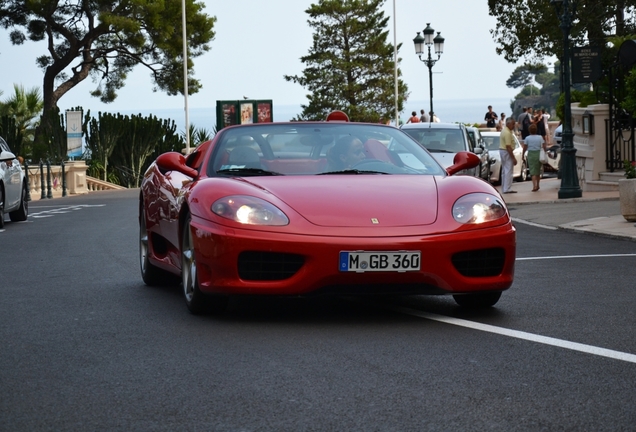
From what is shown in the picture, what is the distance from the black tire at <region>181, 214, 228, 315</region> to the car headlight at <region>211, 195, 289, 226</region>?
1.31 feet

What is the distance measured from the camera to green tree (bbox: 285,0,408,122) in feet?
268

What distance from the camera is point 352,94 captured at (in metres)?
82.8

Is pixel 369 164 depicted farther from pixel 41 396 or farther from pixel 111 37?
pixel 111 37

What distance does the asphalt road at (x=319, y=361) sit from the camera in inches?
193

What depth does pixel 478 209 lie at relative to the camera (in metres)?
7.58

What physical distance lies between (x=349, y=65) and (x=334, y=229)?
244 feet

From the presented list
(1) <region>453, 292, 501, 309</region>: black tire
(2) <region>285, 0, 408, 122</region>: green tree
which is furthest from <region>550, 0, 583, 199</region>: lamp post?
(2) <region>285, 0, 408, 122</region>: green tree

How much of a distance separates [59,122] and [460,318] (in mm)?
44912

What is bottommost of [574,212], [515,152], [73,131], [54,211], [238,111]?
[54,211]

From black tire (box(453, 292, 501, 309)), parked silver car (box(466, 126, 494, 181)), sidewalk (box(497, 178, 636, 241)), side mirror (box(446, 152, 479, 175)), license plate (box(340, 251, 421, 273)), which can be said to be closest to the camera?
license plate (box(340, 251, 421, 273))

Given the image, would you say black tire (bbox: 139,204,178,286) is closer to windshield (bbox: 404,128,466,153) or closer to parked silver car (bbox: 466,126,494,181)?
windshield (bbox: 404,128,466,153)

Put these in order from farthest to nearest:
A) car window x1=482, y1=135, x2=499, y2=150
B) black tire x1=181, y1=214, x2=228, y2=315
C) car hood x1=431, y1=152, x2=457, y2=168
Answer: car window x1=482, y1=135, x2=499, y2=150 < car hood x1=431, y1=152, x2=457, y2=168 < black tire x1=181, y1=214, x2=228, y2=315

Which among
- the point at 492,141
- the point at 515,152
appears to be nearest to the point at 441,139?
the point at 515,152

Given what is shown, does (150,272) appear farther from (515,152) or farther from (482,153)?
(515,152)
